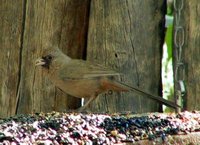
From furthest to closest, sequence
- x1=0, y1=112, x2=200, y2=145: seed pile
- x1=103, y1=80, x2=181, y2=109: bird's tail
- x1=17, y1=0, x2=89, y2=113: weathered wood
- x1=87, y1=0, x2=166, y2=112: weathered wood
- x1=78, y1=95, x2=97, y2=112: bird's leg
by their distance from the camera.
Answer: x1=17, y1=0, x2=89, y2=113: weathered wood
x1=87, y1=0, x2=166, y2=112: weathered wood
x1=78, y1=95, x2=97, y2=112: bird's leg
x1=103, y1=80, x2=181, y2=109: bird's tail
x1=0, y1=112, x2=200, y2=145: seed pile

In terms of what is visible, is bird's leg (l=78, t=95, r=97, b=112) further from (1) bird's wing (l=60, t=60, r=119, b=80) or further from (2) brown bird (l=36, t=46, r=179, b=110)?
(1) bird's wing (l=60, t=60, r=119, b=80)

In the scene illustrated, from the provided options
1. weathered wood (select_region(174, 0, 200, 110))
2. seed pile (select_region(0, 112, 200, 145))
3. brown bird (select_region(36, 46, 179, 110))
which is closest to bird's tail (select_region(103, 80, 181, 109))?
brown bird (select_region(36, 46, 179, 110))

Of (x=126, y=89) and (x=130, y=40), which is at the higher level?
(x=130, y=40)

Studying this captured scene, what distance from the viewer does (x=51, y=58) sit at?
7.60 metres

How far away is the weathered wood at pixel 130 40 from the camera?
290 inches

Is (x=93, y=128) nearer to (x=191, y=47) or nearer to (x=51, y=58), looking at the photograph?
(x=191, y=47)

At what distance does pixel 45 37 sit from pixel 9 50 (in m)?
0.38

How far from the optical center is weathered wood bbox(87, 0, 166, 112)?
736 centimetres

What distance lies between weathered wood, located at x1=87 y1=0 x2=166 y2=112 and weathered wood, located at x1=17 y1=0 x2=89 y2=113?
18 cm

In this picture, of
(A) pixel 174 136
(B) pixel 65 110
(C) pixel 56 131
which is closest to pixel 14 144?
(C) pixel 56 131

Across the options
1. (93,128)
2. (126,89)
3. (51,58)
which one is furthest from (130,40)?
(93,128)

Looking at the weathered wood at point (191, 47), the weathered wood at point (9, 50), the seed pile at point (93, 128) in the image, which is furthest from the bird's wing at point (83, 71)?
the seed pile at point (93, 128)

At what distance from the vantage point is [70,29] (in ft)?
24.9

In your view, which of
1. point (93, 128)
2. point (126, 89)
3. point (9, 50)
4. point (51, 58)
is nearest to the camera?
point (93, 128)
